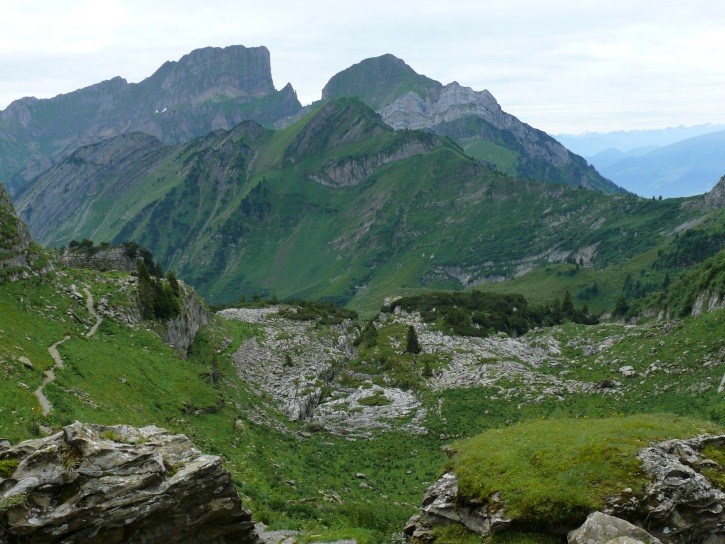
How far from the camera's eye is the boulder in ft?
58.4

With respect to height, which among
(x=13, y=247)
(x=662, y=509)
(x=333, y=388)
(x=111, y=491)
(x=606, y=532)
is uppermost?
(x=13, y=247)

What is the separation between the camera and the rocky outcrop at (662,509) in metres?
18.6

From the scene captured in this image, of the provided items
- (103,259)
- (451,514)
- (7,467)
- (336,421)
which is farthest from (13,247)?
(451,514)

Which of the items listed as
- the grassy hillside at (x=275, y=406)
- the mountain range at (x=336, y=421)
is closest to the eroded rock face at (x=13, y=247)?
the mountain range at (x=336, y=421)

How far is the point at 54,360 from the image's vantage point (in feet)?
119

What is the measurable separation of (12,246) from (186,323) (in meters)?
21.7

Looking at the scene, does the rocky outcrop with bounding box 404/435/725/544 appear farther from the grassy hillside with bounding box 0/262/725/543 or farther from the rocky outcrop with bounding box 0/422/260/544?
the rocky outcrop with bounding box 0/422/260/544

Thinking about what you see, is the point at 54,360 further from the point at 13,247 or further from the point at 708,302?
the point at 708,302

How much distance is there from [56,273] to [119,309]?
7756 mm

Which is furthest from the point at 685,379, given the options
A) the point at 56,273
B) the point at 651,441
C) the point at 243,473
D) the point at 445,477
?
the point at 56,273

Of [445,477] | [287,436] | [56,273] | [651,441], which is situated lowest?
[287,436]

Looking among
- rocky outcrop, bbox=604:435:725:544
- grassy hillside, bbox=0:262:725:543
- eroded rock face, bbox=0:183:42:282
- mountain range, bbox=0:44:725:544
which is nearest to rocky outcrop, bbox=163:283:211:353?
mountain range, bbox=0:44:725:544

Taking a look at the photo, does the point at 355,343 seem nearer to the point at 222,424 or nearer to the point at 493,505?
the point at 222,424

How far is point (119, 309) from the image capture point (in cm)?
5303
